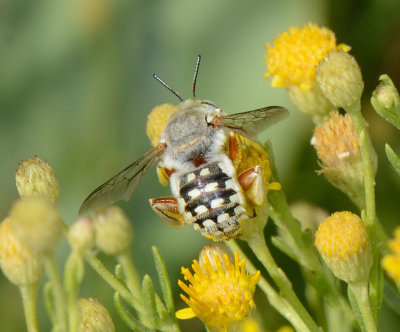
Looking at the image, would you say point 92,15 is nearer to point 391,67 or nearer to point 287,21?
point 287,21

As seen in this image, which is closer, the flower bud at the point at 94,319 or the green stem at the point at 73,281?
the green stem at the point at 73,281

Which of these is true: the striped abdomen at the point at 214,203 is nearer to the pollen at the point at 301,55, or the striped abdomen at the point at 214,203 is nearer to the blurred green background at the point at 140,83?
the pollen at the point at 301,55

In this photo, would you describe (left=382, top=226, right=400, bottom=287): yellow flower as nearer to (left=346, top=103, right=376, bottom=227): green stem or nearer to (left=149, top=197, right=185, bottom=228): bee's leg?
(left=346, top=103, right=376, bottom=227): green stem

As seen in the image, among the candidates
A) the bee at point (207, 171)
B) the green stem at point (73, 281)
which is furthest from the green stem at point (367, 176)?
the green stem at point (73, 281)

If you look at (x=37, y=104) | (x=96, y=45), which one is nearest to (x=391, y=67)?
(x=96, y=45)

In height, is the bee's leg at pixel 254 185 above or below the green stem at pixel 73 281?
above

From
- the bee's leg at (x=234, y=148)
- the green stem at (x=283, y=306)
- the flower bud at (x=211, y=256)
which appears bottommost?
the green stem at (x=283, y=306)
